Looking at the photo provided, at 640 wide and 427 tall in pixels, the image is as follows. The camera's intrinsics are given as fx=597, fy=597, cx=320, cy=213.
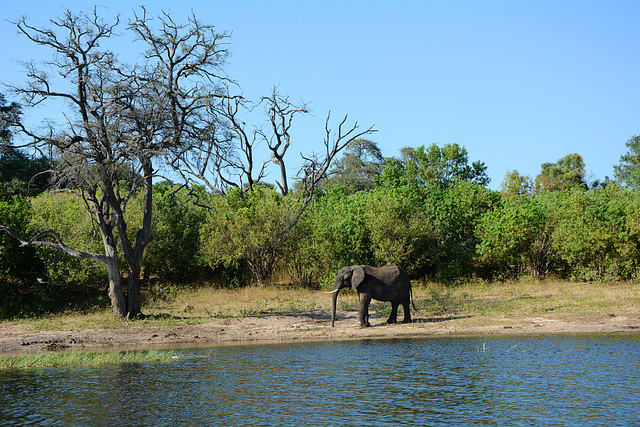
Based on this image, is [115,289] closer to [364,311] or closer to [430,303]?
[364,311]

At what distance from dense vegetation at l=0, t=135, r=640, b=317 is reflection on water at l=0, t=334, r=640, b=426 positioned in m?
12.4

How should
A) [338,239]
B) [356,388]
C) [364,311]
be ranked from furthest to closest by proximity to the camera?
[338,239] → [364,311] → [356,388]

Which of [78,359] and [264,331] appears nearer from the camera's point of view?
[78,359]

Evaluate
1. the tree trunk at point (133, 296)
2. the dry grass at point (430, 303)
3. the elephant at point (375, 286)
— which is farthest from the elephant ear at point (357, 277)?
the tree trunk at point (133, 296)

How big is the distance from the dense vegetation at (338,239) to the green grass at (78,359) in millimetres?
10143

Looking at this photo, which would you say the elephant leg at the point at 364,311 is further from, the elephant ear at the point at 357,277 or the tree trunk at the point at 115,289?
the tree trunk at the point at 115,289

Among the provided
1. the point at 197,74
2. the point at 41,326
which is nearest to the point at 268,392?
the point at 41,326

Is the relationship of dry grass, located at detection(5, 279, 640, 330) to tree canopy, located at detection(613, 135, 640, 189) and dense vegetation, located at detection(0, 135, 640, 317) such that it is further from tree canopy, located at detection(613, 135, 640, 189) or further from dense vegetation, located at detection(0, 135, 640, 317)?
tree canopy, located at detection(613, 135, 640, 189)

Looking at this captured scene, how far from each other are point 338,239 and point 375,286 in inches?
402

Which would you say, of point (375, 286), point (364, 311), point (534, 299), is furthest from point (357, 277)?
point (534, 299)

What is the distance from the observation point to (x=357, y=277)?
71.3ft

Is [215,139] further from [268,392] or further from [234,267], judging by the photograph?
[268,392]

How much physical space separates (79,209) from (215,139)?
33.6ft

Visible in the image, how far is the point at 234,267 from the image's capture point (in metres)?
34.1
